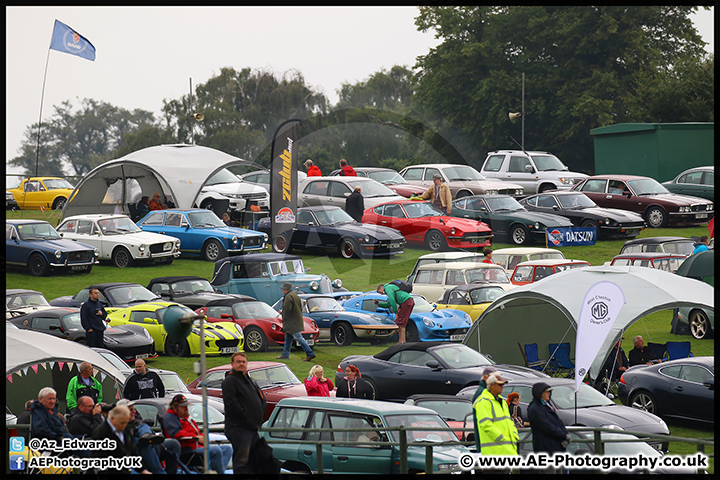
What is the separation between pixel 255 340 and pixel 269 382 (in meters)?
4.73

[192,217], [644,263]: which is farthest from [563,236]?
[192,217]

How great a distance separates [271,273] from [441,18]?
133 feet

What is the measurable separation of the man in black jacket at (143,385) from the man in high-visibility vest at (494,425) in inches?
260

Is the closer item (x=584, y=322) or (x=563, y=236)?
(x=584, y=322)

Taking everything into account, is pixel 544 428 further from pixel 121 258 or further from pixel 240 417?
pixel 121 258

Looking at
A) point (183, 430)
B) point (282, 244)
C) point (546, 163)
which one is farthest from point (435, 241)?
point (183, 430)

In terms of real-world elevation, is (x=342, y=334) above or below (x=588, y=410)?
above

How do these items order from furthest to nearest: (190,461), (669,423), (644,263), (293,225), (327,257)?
(327,257) → (293,225) → (644,263) → (669,423) → (190,461)

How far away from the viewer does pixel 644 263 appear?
23375mm

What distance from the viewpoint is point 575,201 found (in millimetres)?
31969

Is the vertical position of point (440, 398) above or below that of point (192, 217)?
below

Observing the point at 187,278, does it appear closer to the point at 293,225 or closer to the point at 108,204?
the point at 293,225

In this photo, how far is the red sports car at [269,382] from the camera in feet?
51.6

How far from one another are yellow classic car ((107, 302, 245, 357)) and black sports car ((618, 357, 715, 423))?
8.57 m
